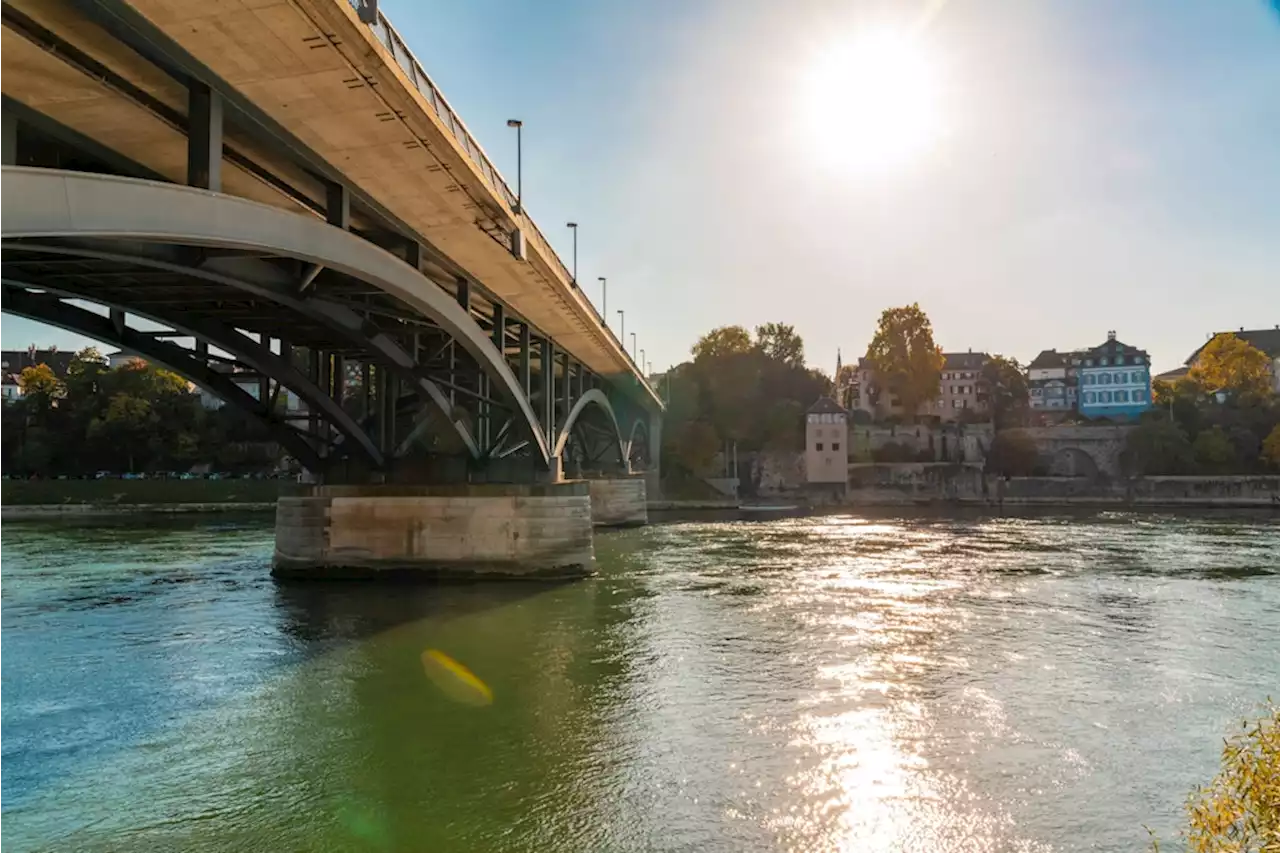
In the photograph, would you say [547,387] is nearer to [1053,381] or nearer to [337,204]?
[337,204]

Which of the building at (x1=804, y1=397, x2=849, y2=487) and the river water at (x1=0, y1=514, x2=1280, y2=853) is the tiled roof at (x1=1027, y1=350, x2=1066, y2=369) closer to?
the building at (x1=804, y1=397, x2=849, y2=487)

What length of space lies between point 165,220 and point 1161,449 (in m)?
74.6

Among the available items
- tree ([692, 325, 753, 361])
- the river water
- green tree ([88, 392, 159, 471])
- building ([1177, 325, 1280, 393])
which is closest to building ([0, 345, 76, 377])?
green tree ([88, 392, 159, 471])

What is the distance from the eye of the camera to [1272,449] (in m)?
64.4

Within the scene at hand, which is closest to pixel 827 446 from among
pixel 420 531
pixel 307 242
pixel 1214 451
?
pixel 1214 451

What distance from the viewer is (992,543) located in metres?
35.3

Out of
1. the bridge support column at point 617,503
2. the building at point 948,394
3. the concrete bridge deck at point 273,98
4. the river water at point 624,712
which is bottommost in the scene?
the river water at point 624,712

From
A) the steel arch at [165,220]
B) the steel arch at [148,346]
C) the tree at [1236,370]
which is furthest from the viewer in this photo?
the tree at [1236,370]

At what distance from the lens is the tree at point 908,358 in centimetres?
7775

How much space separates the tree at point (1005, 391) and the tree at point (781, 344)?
19.1m

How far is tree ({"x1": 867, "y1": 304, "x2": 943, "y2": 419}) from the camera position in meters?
77.8

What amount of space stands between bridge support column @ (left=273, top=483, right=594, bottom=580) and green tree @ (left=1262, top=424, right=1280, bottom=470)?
6620 cm

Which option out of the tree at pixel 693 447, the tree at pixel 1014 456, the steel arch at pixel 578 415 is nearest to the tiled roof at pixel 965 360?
the tree at pixel 1014 456

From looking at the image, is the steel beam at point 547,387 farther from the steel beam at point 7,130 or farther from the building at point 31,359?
the building at point 31,359
